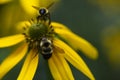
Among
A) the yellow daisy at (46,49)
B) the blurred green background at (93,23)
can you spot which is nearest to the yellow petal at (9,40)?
the yellow daisy at (46,49)

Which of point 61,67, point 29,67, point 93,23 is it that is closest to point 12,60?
point 29,67

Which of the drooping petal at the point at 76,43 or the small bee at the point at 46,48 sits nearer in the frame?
the small bee at the point at 46,48

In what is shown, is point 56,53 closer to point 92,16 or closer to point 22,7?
point 22,7

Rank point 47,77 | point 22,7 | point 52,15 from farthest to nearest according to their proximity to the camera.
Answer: point 52,15
point 22,7
point 47,77

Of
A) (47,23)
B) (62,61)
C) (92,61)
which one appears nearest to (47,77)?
(62,61)

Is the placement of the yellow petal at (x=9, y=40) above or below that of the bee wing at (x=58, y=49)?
above

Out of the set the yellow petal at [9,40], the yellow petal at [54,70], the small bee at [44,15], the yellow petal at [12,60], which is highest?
the small bee at [44,15]

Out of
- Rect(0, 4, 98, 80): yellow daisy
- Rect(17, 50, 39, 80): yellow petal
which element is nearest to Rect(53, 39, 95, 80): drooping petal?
Rect(0, 4, 98, 80): yellow daisy

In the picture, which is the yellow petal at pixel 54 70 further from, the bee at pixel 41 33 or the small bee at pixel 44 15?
the small bee at pixel 44 15
